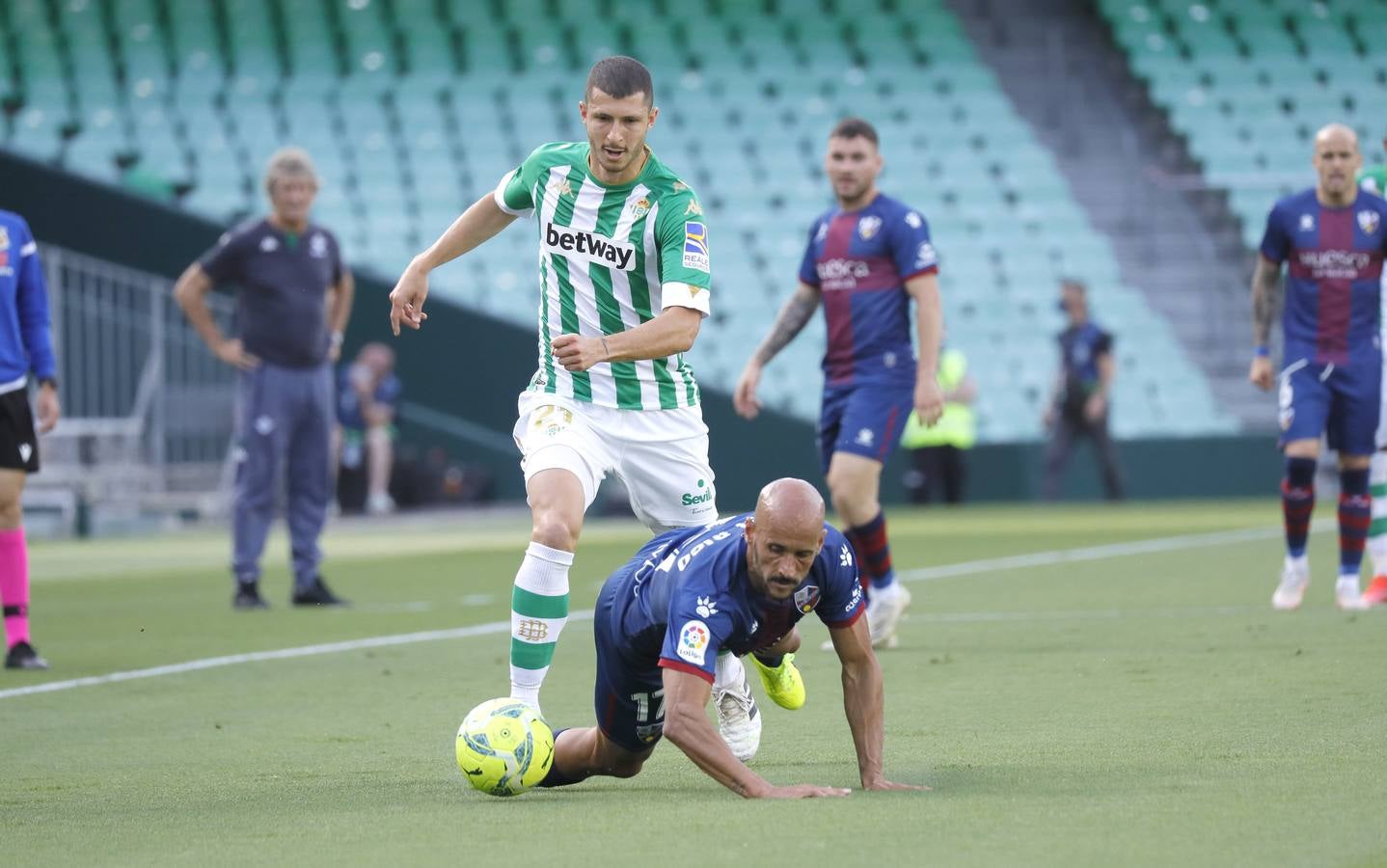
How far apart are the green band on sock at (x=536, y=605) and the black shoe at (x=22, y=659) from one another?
11.4 feet

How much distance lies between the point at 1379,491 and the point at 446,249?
19.1 feet

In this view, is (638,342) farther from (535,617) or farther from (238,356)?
(238,356)

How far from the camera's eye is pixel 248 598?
1175 centimetres

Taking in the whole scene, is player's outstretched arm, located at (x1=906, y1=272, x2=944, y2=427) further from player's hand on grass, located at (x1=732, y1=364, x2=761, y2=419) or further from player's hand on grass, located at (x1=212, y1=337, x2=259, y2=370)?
player's hand on grass, located at (x1=212, y1=337, x2=259, y2=370)

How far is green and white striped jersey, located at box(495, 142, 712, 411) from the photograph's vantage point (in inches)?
251

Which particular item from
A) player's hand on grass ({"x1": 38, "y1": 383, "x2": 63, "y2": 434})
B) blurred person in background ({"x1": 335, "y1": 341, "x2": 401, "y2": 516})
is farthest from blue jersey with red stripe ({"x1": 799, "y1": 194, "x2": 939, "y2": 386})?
blurred person in background ({"x1": 335, "y1": 341, "x2": 401, "y2": 516})

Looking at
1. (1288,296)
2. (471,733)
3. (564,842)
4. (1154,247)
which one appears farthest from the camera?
(1154,247)

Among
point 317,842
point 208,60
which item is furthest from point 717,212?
point 317,842

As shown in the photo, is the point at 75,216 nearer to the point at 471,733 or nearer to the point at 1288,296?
the point at 1288,296

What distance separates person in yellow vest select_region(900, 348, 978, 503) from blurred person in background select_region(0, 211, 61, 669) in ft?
46.7

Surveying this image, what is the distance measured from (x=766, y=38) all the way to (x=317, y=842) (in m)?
24.2

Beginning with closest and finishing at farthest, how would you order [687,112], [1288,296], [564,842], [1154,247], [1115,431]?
1. [564,842]
2. [1288,296]
3. [1115,431]
4. [1154,247]
5. [687,112]

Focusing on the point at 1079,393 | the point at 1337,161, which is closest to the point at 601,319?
the point at 1337,161

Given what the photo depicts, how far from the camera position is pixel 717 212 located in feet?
82.8
